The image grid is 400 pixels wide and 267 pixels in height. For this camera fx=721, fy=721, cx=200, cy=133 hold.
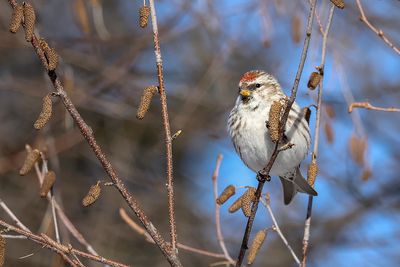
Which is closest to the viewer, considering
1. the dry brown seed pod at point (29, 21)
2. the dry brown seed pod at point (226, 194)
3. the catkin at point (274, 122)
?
the dry brown seed pod at point (29, 21)

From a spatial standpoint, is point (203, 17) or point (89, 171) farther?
point (89, 171)

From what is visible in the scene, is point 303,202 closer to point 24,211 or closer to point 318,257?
point 318,257

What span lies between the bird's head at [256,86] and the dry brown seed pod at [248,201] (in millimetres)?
1020

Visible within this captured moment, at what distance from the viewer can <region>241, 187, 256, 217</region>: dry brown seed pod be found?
2328 millimetres

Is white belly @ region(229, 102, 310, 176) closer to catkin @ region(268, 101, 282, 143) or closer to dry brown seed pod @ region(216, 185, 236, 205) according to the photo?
dry brown seed pod @ region(216, 185, 236, 205)

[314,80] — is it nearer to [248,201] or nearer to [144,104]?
[248,201]

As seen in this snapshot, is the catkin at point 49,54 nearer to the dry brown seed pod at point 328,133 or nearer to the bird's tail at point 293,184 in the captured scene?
the dry brown seed pod at point 328,133

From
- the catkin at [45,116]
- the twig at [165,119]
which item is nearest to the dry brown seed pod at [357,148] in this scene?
the twig at [165,119]

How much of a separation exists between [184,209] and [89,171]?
0.85 m

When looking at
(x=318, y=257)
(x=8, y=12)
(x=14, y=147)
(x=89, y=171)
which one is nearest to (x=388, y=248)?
(x=318, y=257)

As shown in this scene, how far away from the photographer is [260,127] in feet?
10.8

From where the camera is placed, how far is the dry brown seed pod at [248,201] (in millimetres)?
2328

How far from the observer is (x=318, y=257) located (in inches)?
221

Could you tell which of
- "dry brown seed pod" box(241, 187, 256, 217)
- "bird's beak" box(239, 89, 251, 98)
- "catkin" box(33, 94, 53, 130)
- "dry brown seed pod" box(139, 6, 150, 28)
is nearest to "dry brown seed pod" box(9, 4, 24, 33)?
"catkin" box(33, 94, 53, 130)
